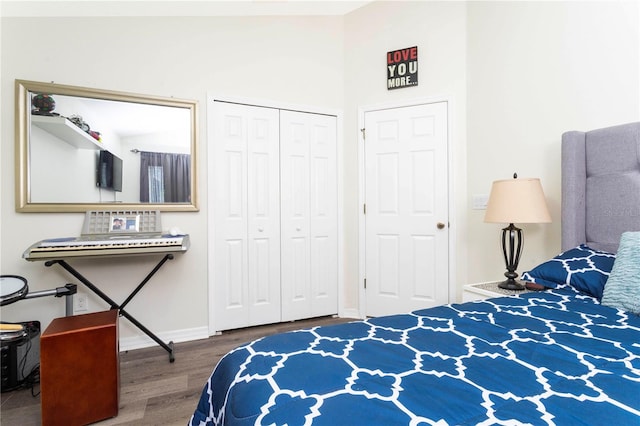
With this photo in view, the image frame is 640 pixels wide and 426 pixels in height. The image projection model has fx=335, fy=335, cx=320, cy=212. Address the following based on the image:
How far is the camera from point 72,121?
2.42m

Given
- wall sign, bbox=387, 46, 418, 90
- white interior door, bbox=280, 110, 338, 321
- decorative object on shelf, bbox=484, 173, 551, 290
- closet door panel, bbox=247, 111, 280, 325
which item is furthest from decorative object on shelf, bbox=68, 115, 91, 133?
decorative object on shelf, bbox=484, 173, 551, 290

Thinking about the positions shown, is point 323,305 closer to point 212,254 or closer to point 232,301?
point 232,301

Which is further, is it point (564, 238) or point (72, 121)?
point (72, 121)

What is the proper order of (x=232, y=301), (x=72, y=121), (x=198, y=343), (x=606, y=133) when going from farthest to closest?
(x=232, y=301)
(x=198, y=343)
(x=72, y=121)
(x=606, y=133)

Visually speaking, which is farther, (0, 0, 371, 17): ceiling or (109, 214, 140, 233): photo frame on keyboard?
(109, 214, 140, 233): photo frame on keyboard

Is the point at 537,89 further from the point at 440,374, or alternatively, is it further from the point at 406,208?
the point at 440,374

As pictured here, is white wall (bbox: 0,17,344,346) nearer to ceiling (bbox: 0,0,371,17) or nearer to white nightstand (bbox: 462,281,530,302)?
ceiling (bbox: 0,0,371,17)

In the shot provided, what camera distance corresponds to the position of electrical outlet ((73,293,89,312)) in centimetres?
250

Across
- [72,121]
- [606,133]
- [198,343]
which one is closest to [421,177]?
[606,133]

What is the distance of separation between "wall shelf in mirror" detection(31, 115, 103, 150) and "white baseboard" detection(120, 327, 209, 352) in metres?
1.50

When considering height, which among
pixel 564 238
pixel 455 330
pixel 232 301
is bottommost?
pixel 232 301

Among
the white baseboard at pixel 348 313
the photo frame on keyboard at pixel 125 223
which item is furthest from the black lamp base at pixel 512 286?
the photo frame on keyboard at pixel 125 223

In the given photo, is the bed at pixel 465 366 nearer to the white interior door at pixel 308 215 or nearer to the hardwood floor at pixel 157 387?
the hardwood floor at pixel 157 387

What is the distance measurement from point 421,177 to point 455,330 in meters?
2.10
